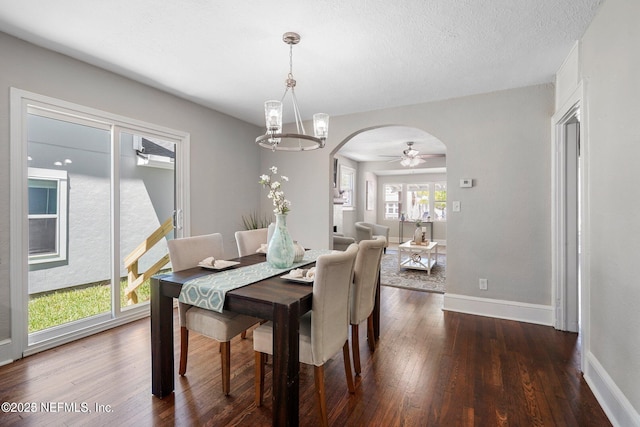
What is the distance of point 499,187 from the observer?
3.37 metres

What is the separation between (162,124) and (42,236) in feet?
5.35

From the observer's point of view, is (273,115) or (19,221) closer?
(273,115)

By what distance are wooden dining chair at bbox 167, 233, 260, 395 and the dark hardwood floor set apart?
0.21 metres

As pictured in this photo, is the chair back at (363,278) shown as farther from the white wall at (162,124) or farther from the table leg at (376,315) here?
the white wall at (162,124)

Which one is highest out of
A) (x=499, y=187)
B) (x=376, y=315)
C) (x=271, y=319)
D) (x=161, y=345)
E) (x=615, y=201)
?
(x=499, y=187)

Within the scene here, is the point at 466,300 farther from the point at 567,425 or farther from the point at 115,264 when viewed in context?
the point at 115,264

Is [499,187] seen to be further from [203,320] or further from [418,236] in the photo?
[203,320]

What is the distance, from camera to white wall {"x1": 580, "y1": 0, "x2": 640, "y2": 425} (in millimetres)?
1563

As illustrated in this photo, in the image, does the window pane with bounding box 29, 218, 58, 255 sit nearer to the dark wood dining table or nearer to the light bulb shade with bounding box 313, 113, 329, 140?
the dark wood dining table

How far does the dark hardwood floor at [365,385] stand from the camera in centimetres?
174

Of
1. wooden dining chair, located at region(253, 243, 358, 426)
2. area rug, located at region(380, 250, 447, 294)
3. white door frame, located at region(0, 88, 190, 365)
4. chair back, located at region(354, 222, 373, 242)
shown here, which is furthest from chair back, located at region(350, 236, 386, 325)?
chair back, located at region(354, 222, 373, 242)

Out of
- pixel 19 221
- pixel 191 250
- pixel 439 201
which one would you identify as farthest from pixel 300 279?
pixel 439 201

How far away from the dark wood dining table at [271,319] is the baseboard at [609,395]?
1.75 m

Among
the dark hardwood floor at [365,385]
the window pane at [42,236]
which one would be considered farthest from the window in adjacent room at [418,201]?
the window pane at [42,236]
